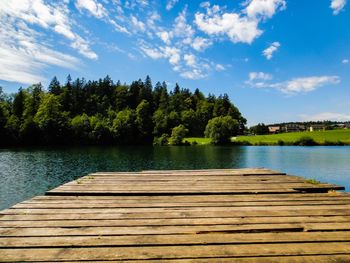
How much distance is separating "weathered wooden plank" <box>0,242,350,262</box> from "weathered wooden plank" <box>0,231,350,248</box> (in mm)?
110

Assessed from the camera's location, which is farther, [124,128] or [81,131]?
[124,128]

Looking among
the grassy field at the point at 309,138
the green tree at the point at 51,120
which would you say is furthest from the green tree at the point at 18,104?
the grassy field at the point at 309,138

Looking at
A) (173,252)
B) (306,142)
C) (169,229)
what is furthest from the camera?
(306,142)

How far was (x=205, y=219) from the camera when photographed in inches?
160

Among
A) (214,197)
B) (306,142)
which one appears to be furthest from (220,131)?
(214,197)

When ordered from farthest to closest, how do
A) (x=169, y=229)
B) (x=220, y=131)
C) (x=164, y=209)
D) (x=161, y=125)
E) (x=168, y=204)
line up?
(x=161, y=125)
(x=220, y=131)
(x=168, y=204)
(x=164, y=209)
(x=169, y=229)

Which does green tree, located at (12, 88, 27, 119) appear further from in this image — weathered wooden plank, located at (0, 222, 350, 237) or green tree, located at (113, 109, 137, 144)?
weathered wooden plank, located at (0, 222, 350, 237)

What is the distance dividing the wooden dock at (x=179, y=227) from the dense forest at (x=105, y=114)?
104 metres

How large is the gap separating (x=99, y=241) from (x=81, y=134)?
392 feet

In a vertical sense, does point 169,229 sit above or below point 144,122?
below

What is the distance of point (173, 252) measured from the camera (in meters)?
2.92

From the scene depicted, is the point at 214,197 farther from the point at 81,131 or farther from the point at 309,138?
the point at 81,131

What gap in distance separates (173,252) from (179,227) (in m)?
0.78

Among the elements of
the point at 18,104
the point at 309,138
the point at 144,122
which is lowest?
the point at 309,138
